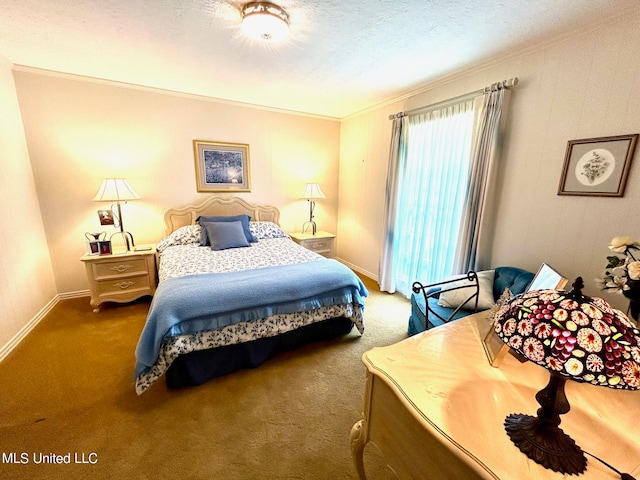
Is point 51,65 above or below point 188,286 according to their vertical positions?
above

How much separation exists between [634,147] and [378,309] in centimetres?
244

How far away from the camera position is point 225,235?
3.24 m

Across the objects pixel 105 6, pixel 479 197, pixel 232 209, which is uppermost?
pixel 105 6

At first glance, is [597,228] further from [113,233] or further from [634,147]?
[113,233]

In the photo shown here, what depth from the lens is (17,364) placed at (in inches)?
84.1

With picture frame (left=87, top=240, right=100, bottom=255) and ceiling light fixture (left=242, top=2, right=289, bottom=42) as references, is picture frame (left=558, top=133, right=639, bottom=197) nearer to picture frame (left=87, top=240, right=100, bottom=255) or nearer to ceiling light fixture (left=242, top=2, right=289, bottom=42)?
ceiling light fixture (left=242, top=2, right=289, bottom=42)

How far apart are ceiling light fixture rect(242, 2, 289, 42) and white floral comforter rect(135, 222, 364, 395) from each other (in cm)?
188

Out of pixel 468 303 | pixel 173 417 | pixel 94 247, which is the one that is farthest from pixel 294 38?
pixel 94 247

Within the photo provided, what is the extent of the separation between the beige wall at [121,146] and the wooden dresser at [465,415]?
11.7 feet

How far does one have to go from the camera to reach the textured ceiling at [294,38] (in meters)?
1.69

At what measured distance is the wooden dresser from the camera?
2.31 ft

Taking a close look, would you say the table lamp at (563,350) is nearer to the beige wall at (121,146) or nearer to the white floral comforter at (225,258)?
the white floral comforter at (225,258)

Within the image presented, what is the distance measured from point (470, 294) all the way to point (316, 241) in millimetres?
2388

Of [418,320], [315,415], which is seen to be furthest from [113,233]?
[418,320]
